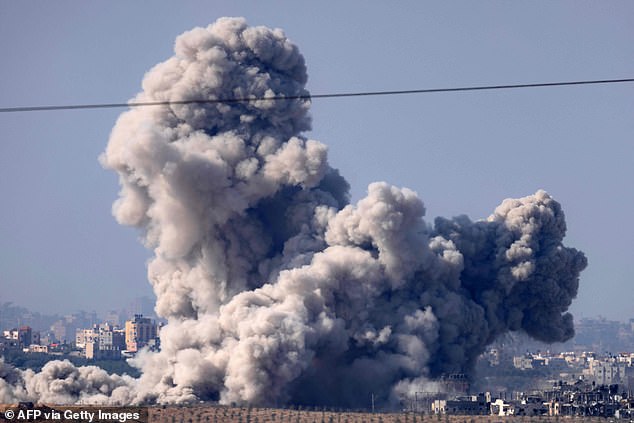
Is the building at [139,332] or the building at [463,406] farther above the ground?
the building at [139,332]

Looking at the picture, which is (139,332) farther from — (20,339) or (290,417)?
(290,417)

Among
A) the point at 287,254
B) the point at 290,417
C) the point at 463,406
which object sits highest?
the point at 287,254

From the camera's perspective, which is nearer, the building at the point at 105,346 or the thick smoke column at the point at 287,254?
the thick smoke column at the point at 287,254

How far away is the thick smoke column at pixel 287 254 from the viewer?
79062 mm

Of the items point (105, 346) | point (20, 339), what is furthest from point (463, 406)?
point (105, 346)

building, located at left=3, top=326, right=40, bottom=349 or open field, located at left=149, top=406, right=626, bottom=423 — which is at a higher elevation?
building, located at left=3, top=326, right=40, bottom=349

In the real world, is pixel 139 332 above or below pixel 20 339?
above

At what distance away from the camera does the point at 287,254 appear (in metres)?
83.0

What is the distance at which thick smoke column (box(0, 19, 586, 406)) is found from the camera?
79062 millimetres

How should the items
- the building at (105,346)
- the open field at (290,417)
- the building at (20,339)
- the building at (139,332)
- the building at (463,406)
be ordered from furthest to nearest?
1. the building at (139,332)
2. the building at (20,339)
3. the building at (105,346)
4. the building at (463,406)
5. the open field at (290,417)

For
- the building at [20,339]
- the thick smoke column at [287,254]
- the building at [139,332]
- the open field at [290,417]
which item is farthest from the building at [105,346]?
the open field at [290,417]

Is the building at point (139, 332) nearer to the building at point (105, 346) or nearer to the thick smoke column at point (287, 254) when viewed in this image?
the building at point (105, 346)

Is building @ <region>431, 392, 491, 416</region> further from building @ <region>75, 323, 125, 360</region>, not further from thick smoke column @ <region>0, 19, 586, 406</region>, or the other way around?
building @ <region>75, 323, 125, 360</region>

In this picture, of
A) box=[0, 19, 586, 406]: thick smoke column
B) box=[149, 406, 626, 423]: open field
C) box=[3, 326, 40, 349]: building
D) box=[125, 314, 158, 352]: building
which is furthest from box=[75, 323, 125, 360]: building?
box=[149, 406, 626, 423]: open field
